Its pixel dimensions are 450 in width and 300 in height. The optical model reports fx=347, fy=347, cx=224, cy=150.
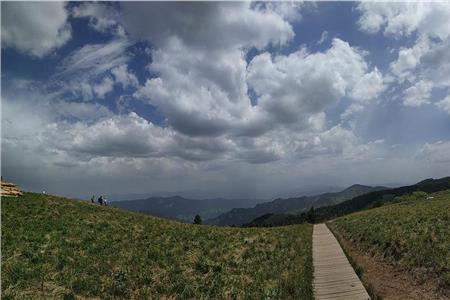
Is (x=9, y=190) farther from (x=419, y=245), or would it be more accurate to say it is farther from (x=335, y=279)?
(x=419, y=245)

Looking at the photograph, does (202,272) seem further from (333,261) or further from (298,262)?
(333,261)

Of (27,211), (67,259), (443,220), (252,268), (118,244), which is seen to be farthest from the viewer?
(27,211)

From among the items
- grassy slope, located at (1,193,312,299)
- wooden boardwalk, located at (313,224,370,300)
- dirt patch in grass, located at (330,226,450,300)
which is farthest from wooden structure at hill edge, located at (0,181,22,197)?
dirt patch in grass, located at (330,226,450,300)

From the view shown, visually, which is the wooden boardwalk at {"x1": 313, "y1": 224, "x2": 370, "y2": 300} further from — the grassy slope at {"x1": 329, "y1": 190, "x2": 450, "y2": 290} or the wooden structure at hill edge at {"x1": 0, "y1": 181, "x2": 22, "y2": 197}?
the wooden structure at hill edge at {"x1": 0, "y1": 181, "x2": 22, "y2": 197}

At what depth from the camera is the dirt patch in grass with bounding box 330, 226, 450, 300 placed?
16.3m

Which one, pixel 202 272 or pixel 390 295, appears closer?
pixel 390 295

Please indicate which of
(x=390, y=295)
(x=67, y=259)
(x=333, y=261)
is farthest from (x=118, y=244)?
(x=390, y=295)

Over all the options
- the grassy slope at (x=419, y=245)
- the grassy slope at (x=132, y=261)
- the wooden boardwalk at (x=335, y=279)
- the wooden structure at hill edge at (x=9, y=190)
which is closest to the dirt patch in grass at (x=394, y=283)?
the grassy slope at (x=419, y=245)

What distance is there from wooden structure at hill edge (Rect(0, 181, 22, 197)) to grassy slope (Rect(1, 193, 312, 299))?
4354 millimetres

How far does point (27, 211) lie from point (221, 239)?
59.6 ft

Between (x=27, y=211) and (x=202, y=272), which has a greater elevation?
(x=27, y=211)

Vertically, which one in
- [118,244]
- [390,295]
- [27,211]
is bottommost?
[390,295]

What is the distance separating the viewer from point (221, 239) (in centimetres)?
3291

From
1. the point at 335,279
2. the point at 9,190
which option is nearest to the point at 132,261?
the point at 335,279
